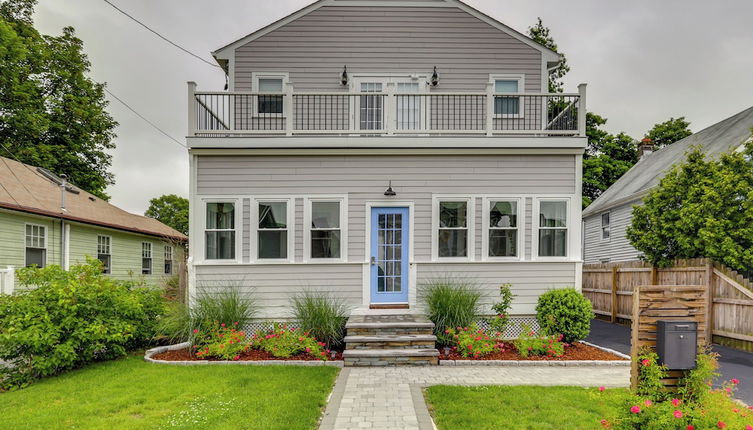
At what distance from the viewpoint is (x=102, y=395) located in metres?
4.62

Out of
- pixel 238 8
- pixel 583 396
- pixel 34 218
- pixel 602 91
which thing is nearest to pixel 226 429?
pixel 583 396

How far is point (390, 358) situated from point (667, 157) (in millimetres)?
14752

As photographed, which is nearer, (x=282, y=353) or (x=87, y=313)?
(x=87, y=313)

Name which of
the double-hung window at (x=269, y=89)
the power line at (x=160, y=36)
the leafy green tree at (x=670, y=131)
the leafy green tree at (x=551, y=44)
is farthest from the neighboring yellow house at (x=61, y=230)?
the leafy green tree at (x=670, y=131)

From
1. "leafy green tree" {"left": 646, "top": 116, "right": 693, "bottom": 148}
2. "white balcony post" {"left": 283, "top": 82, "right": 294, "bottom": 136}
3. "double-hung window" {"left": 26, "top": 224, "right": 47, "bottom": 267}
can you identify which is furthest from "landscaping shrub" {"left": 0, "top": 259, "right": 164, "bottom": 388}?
"leafy green tree" {"left": 646, "top": 116, "right": 693, "bottom": 148}

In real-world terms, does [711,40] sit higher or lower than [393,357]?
higher

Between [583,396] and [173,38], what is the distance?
1344cm

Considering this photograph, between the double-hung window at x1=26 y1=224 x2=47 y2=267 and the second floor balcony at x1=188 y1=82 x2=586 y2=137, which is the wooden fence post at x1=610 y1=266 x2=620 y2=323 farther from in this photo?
the double-hung window at x1=26 y1=224 x2=47 y2=267

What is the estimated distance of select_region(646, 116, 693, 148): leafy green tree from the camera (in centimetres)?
2109

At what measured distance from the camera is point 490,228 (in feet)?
25.6

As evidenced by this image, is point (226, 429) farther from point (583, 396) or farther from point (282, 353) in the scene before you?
point (583, 396)

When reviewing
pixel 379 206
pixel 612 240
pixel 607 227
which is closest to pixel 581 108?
pixel 379 206

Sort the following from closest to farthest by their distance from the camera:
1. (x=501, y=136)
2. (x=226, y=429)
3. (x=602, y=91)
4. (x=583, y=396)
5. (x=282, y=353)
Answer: (x=226, y=429), (x=583, y=396), (x=282, y=353), (x=501, y=136), (x=602, y=91)

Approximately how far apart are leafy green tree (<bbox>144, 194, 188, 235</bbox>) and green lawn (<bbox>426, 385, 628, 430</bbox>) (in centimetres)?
3675
